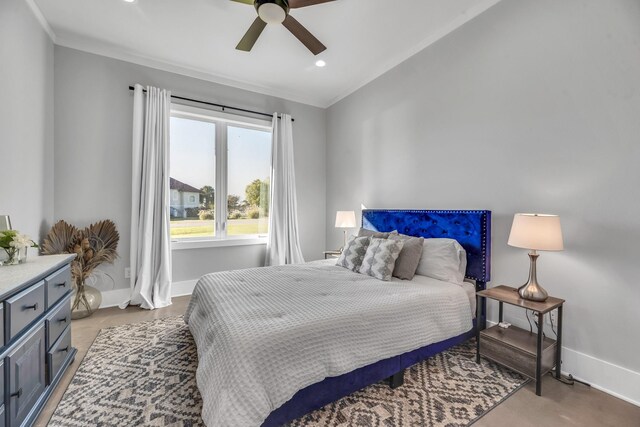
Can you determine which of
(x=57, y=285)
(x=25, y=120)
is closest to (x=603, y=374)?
(x=57, y=285)

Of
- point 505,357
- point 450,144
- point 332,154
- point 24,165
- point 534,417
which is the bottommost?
point 534,417

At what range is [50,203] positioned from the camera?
10.4 feet

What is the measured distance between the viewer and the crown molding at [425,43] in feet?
8.57

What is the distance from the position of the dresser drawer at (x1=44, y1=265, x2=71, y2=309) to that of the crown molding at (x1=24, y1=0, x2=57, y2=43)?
8.15ft

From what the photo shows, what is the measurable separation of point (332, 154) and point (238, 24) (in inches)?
94.8

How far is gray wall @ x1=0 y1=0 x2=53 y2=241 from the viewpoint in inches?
89.1

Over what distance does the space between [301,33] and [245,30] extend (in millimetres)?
958

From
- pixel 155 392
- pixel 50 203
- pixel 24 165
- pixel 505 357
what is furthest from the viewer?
pixel 50 203

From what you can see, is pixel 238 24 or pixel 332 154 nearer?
pixel 238 24

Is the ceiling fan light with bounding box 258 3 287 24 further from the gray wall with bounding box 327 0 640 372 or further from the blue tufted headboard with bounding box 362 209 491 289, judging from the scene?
the blue tufted headboard with bounding box 362 209 491 289

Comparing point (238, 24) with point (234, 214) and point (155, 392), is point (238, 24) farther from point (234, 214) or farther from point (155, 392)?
point (155, 392)

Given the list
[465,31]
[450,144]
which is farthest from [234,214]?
[465,31]

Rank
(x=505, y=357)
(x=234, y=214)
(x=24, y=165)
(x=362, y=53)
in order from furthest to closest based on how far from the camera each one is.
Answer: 1. (x=234, y=214)
2. (x=362, y=53)
3. (x=24, y=165)
4. (x=505, y=357)

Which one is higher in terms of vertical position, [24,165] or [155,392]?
[24,165]
